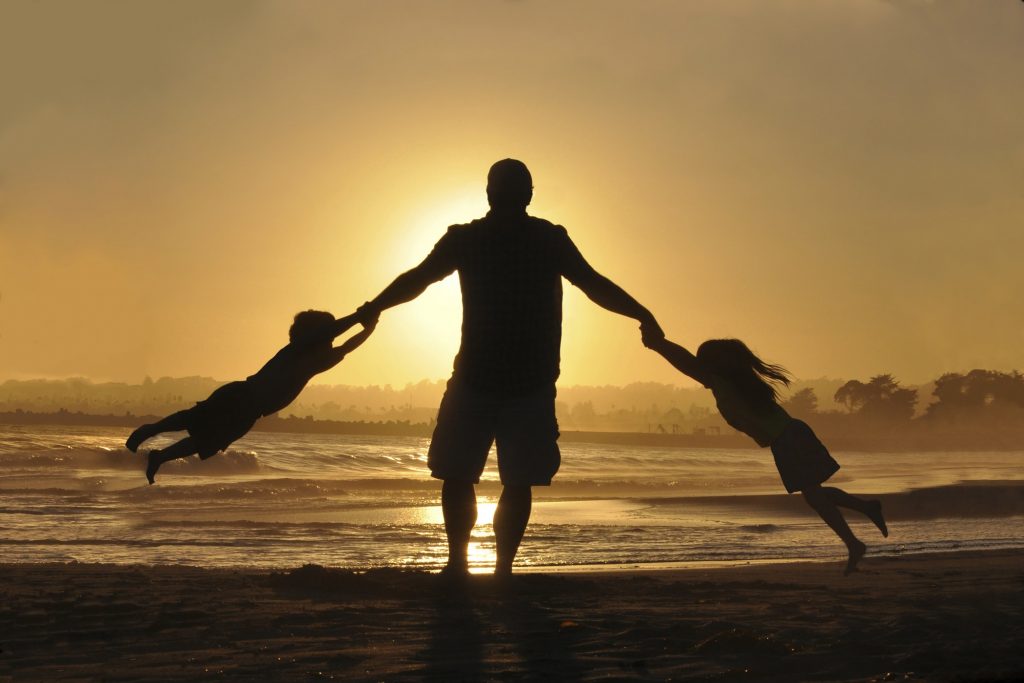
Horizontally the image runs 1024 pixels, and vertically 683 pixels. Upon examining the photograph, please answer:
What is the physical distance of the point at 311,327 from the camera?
18.4 ft

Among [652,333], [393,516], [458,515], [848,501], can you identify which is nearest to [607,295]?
[652,333]

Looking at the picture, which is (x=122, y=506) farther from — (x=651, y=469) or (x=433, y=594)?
(x=651, y=469)

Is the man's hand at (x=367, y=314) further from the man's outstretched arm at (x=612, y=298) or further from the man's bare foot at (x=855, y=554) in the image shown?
the man's bare foot at (x=855, y=554)

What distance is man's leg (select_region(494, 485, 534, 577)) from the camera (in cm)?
546

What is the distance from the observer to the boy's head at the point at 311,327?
5465 millimetres

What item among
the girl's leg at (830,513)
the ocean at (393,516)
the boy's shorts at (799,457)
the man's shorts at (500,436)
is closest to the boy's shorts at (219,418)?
the man's shorts at (500,436)

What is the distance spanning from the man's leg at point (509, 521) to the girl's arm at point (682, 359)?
1003 mm

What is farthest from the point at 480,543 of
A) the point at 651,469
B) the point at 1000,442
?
the point at 1000,442

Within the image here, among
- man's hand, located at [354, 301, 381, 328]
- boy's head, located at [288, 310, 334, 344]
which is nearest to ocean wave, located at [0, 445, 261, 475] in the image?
boy's head, located at [288, 310, 334, 344]

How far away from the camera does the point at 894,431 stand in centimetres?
10775

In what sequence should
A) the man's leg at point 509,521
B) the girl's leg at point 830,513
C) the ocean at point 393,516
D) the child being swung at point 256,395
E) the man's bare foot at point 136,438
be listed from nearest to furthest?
the man's bare foot at point 136,438, the child being swung at point 256,395, the man's leg at point 509,521, the girl's leg at point 830,513, the ocean at point 393,516

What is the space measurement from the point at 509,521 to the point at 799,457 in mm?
1667

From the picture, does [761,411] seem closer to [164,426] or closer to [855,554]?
[855,554]

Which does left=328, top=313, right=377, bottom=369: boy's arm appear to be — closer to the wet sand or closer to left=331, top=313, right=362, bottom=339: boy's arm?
left=331, top=313, right=362, bottom=339: boy's arm
